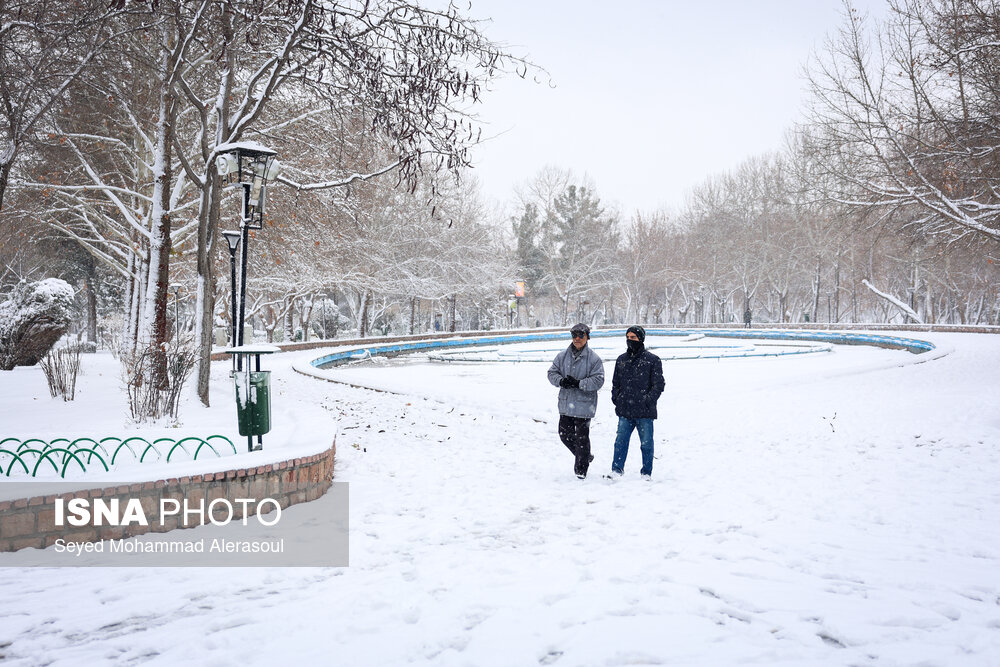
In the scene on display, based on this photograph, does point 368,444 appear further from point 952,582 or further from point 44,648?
point 952,582

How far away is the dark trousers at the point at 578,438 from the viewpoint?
6945 mm

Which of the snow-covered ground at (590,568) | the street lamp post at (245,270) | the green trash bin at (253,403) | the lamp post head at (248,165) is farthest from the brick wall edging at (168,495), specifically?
the lamp post head at (248,165)

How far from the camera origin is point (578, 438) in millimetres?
6957

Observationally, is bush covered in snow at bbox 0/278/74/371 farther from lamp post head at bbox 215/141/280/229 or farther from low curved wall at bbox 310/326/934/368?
lamp post head at bbox 215/141/280/229

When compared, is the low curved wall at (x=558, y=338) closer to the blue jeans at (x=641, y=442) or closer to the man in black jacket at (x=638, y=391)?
the blue jeans at (x=641, y=442)

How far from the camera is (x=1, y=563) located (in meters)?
4.25

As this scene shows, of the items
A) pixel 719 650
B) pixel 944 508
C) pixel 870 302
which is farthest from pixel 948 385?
pixel 870 302

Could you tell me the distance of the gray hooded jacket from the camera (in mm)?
6801

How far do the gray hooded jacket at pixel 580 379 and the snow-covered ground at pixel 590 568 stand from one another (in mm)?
853

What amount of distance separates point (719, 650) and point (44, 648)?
3555mm
